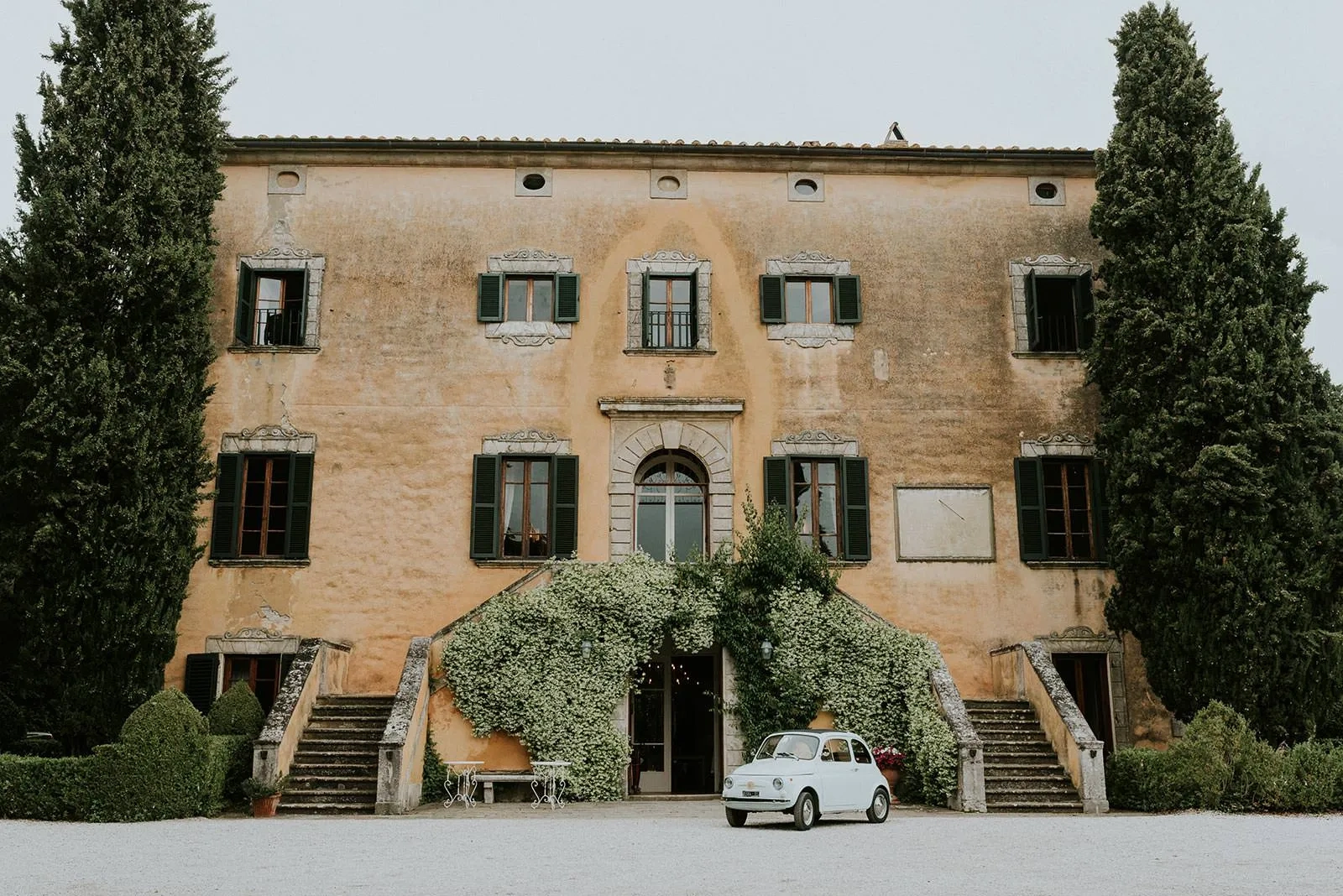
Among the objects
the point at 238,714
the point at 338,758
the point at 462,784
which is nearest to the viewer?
the point at 338,758

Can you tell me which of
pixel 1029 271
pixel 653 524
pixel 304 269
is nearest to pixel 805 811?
pixel 653 524

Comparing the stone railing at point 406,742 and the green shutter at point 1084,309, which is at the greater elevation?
the green shutter at point 1084,309

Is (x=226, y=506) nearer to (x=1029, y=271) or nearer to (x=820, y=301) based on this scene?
(x=820, y=301)

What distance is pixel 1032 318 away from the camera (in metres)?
20.0

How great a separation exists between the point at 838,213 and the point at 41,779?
14478mm

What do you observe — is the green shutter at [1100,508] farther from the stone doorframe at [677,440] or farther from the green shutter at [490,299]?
the green shutter at [490,299]

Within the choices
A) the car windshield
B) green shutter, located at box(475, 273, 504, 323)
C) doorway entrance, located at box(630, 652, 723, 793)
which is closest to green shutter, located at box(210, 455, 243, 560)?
green shutter, located at box(475, 273, 504, 323)

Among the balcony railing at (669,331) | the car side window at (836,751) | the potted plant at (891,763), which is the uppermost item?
the balcony railing at (669,331)

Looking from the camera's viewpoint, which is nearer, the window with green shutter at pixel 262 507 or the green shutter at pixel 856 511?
the window with green shutter at pixel 262 507

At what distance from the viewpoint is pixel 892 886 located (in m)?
8.78

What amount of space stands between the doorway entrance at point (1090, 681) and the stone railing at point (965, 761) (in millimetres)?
3029

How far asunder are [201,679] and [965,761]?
37.0ft

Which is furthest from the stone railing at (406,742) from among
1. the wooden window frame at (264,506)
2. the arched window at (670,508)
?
the arched window at (670,508)

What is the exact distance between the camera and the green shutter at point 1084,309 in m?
20.0
